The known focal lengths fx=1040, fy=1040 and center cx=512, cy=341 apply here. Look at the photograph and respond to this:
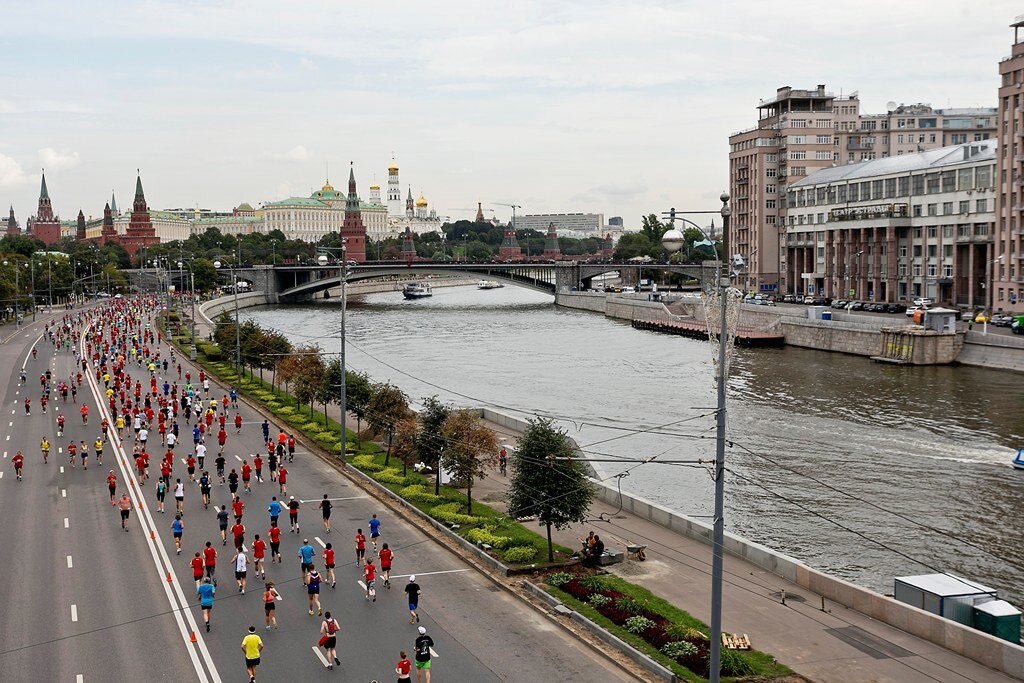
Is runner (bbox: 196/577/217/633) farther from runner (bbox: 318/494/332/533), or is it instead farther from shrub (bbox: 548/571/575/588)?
shrub (bbox: 548/571/575/588)

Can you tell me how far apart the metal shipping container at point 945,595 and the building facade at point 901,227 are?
6485 centimetres

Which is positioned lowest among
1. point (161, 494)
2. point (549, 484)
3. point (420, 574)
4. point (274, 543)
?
point (420, 574)

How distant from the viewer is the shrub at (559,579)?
70.7 ft

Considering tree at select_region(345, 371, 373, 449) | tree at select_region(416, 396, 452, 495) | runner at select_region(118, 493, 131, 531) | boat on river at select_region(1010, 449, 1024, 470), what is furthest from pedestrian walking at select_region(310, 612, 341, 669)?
boat on river at select_region(1010, 449, 1024, 470)

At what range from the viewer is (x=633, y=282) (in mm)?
176250

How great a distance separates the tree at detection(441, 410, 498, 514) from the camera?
92.7 ft

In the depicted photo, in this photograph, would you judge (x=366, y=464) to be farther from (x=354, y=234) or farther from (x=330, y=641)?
(x=354, y=234)

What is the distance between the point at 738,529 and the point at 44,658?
18708 millimetres

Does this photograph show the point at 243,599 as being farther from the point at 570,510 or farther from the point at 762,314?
the point at 762,314

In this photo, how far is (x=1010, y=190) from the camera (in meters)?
74.1

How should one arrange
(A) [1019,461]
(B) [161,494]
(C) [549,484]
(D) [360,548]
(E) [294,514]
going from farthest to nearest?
(A) [1019,461]
(B) [161,494]
(E) [294,514]
(C) [549,484]
(D) [360,548]

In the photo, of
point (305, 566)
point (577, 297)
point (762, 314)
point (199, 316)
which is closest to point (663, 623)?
point (305, 566)

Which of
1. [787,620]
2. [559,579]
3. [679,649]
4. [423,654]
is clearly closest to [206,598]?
[423,654]

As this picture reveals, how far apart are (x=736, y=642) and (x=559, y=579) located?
175 inches
